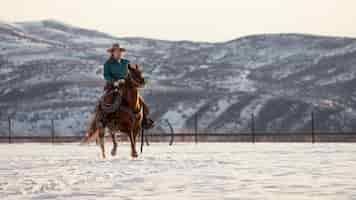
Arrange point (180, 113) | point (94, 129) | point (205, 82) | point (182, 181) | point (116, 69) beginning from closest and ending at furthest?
1. point (182, 181)
2. point (116, 69)
3. point (94, 129)
4. point (180, 113)
5. point (205, 82)

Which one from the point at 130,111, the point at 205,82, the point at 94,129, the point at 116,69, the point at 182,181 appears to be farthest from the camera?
the point at 205,82

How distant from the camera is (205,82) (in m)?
113

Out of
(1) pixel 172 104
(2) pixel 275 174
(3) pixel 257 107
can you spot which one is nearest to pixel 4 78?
(1) pixel 172 104

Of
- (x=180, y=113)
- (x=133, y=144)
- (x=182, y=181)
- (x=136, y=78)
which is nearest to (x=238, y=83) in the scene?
(x=180, y=113)

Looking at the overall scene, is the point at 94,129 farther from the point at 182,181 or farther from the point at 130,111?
the point at 182,181

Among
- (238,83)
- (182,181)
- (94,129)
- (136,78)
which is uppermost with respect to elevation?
(136,78)

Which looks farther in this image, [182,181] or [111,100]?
[111,100]

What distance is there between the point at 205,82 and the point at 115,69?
307 feet

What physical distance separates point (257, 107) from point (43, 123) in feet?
70.9

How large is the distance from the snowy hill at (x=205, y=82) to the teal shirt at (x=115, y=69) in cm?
5781

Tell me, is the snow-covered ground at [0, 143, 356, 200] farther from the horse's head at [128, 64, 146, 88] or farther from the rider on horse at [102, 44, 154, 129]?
the rider on horse at [102, 44, 154, 129]

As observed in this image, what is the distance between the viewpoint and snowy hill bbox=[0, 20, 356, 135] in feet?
270

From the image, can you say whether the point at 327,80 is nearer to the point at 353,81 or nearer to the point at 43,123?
the point at 353,81

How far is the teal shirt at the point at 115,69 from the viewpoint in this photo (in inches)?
787
